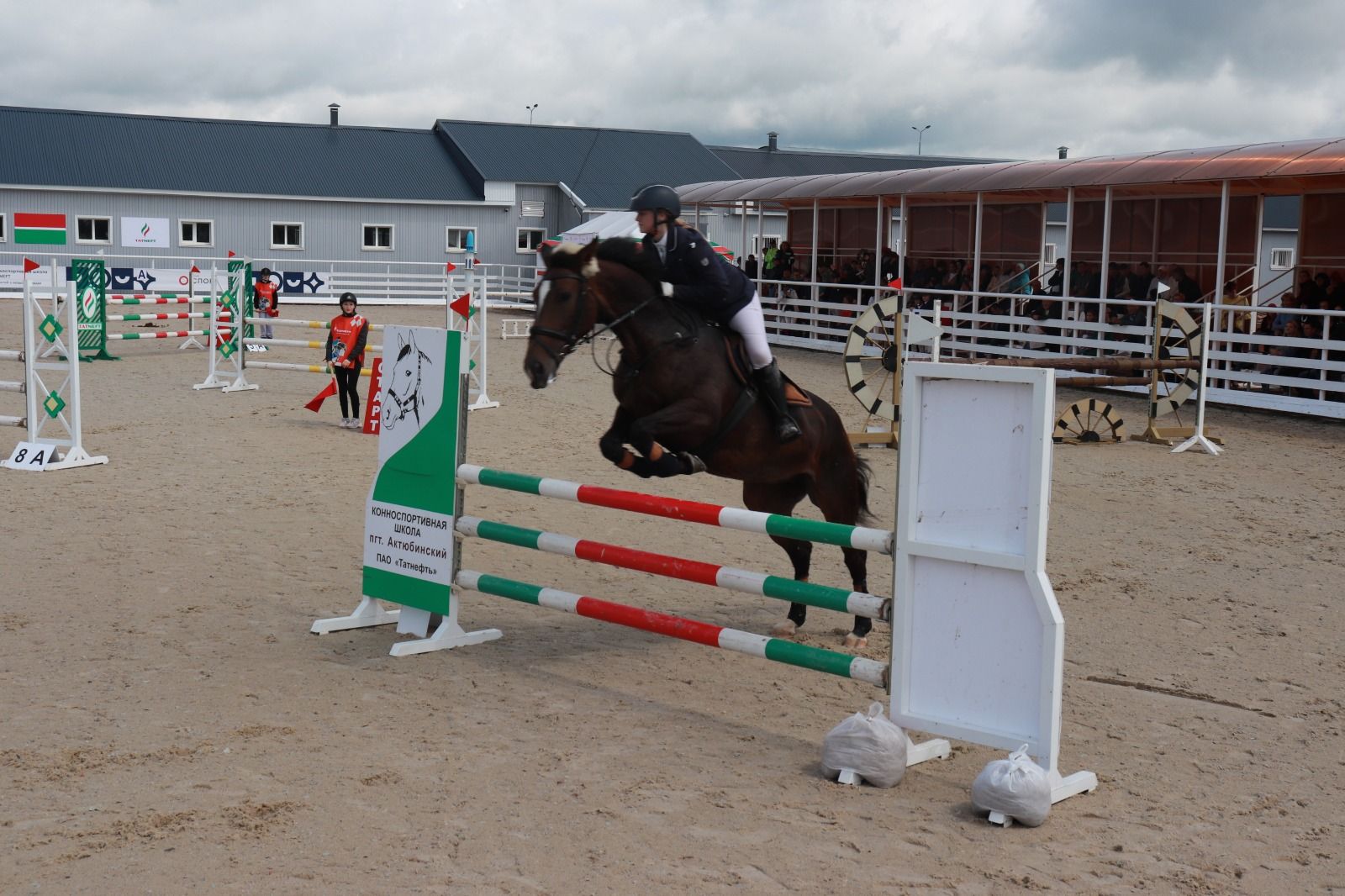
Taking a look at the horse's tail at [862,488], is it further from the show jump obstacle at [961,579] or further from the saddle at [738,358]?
the show jump obstacle at [961,579]

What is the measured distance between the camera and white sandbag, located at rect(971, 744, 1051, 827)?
380 centimetres

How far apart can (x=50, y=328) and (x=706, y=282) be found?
7.34 metres

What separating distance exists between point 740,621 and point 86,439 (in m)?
8.12

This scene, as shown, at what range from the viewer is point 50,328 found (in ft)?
35.5

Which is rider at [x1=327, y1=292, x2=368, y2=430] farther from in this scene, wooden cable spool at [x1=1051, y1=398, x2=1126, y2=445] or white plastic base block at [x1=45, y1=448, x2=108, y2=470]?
wooden cable spool at [x1=1051, y1=398, x2=1126, y2=445]

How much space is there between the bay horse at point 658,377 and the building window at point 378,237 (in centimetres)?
3467

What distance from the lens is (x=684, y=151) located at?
148 ft

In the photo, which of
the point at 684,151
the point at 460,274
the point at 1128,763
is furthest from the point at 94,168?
the point at 1128,763

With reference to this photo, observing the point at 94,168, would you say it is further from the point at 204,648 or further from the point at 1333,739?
the point at 1333,739

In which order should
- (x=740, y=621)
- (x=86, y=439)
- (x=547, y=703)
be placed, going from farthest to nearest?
(x=86, y=439) < (x=740, y=621) < (x=547, y=703)

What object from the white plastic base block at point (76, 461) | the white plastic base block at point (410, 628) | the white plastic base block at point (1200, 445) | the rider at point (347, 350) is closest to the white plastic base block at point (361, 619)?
the white plastic base block at point (410, 628)

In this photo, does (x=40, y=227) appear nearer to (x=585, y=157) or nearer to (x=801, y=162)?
(x=585, y=157)

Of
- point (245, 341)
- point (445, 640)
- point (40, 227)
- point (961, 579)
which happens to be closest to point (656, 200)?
point (445, 640)

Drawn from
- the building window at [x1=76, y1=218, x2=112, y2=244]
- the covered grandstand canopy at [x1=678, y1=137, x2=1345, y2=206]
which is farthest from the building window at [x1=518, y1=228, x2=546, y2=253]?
the covered grandstand canopy at [x1=678, y1=137, x2=1345, y2=206]
